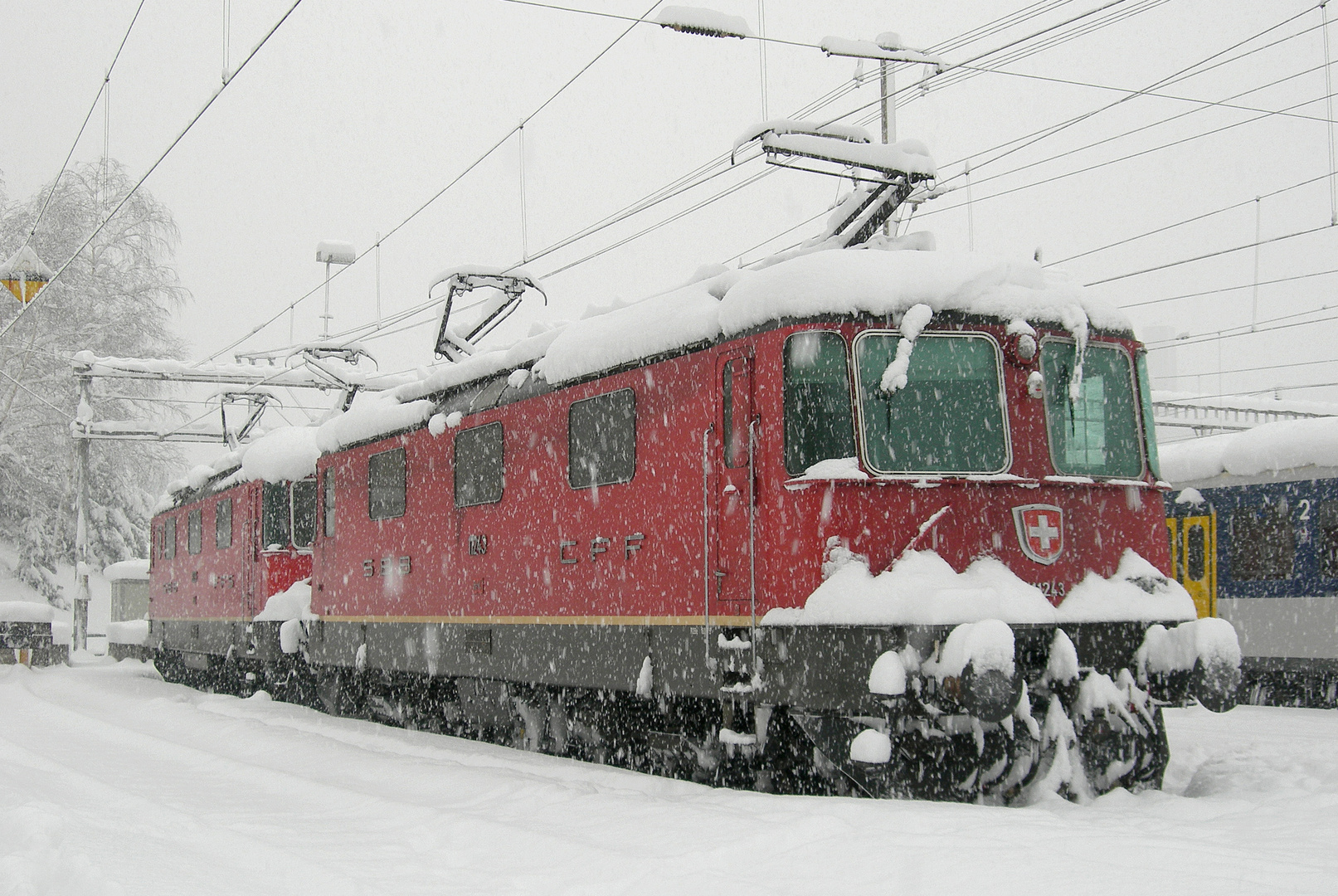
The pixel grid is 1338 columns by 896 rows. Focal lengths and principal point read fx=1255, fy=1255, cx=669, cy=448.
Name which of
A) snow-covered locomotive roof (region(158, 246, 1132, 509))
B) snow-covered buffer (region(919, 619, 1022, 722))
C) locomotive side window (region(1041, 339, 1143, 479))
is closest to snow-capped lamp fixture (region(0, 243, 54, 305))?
snow-covered locomotive roof (region(158, 246, 1132, 509))

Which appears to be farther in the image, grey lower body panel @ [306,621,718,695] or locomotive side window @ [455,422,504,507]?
locomotive side window @ [455,422,504,507]

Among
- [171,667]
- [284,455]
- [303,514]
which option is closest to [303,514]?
[303,514]

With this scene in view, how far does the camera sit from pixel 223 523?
61.5ft

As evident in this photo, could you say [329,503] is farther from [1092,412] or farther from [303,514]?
[1092,412]

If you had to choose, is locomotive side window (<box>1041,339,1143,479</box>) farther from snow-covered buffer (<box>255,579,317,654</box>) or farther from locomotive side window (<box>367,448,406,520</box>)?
snow-covered buffer (<box>255,579,317,654</box>)

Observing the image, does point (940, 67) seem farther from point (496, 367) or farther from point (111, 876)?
point (111, 876)

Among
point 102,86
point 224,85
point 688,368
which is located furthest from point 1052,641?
point 102,86

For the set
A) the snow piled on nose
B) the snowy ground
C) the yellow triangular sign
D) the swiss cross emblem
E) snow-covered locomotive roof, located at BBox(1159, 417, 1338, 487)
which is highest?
the yellow triangular sign

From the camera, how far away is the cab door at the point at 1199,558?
49.0 feet

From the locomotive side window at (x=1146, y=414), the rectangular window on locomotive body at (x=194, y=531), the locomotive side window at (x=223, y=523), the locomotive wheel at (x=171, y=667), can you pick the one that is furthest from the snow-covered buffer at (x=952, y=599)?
the locomotive wheel at (x=171, y=667)

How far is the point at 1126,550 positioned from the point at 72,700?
13804 millimetres

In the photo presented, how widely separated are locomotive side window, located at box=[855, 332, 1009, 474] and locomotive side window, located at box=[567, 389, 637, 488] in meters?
1.95

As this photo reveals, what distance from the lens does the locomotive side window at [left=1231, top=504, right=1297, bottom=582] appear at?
13.9m

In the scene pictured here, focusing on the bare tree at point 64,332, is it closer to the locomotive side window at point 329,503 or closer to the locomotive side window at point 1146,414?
the locomotive side window at point 329,503
